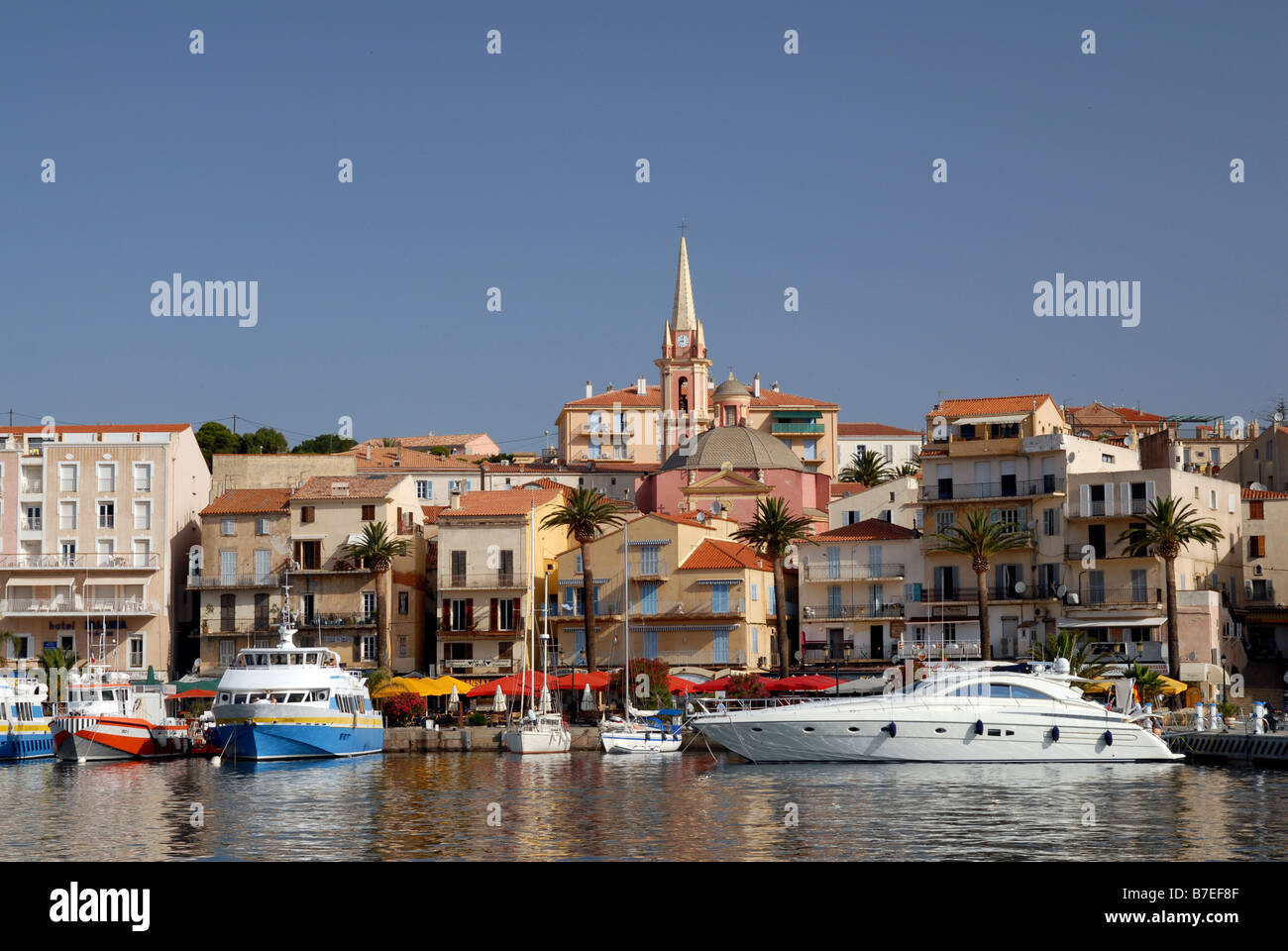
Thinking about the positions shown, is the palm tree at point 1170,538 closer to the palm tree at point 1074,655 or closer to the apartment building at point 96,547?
the palm tree at point 1074,655

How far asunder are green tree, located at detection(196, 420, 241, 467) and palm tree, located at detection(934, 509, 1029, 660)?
248ft

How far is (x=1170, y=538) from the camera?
73.1 meters

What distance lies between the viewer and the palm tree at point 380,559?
8450 centimetres

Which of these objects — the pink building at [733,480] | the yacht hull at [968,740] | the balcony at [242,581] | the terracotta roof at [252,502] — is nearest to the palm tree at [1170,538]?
the yacht hull at [968,740]

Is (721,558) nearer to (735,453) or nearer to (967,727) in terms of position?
(735,453)

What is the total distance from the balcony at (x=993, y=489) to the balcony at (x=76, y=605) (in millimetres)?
43603

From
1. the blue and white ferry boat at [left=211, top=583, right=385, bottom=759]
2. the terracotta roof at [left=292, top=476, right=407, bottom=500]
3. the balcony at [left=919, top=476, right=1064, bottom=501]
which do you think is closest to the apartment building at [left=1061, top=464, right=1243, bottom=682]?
the balcony at [left=919, top=476, right=1064, bottom=501]

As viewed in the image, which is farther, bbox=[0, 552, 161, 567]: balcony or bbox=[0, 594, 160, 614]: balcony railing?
bbox=[0, 552, 161, 567]: balcony

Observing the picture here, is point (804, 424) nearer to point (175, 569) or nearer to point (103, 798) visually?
point (175, 569)

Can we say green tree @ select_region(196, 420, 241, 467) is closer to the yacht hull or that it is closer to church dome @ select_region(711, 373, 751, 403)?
church dome @ select_region(711, 373, 751, 403)

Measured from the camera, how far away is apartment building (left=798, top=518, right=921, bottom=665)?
83688mm
